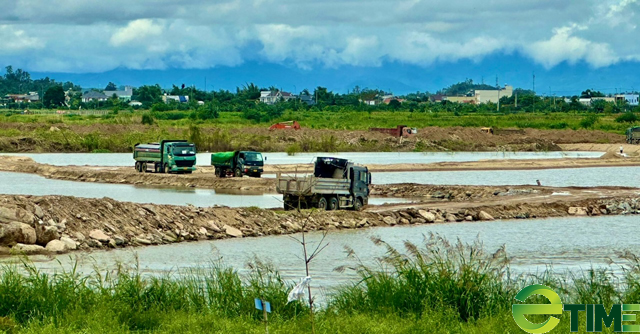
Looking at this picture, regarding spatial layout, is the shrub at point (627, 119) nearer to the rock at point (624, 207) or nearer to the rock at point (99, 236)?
the rock at point (624, 207)

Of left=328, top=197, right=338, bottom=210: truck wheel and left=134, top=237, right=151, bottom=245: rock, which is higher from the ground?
left=328, top=197, right=338, bottom=210: truck wheel

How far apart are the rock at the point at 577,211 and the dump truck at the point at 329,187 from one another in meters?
9.45

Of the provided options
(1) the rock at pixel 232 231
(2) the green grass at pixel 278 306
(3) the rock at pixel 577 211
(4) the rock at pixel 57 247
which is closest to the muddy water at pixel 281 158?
(3) the rock at pixel 577 211

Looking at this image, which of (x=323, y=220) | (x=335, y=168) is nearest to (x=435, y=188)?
(x=335, y=168)

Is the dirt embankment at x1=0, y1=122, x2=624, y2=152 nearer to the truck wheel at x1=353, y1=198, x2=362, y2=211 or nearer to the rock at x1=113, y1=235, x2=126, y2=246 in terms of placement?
the truck wheel at x1=353, y1=198, x2=362, y2=211

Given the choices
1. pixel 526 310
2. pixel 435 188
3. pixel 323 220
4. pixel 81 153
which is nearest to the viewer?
pixel 526 310

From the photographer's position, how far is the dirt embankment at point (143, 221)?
26.0 m

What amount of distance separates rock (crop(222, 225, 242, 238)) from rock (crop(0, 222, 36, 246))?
22.0 feet

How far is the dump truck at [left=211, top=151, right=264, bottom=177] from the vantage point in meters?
56.7

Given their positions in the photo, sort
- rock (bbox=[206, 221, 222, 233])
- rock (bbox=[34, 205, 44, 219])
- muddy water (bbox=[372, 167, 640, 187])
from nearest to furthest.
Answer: rock (bbox=[34, 205, 44, 219]), rock (bbox=[206, 221, 222, 233]), muddy water (bbox=[372, 167, 640, 187])

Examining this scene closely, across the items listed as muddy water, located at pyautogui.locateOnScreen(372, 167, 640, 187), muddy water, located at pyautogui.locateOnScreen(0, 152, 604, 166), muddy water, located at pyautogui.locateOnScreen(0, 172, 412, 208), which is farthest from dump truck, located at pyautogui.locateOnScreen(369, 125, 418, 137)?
muddy water, located at pyautogui.locateOnScreen(0, 172, 412, 208)

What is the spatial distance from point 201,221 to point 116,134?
71.2 meters

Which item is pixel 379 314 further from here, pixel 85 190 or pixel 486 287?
pixel 85 190

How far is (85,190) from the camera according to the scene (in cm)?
4997
